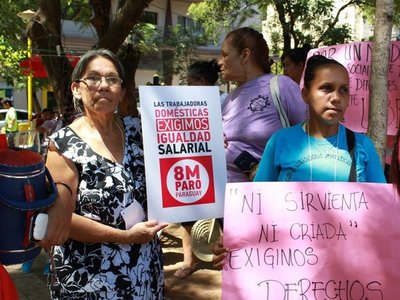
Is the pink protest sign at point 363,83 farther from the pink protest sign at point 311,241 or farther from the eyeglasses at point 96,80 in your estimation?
the eyeglasses at point 96,80

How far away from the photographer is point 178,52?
2383 centimetres

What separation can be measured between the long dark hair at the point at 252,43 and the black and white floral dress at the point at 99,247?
996mm

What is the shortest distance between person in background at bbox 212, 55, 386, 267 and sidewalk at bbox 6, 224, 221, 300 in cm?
249

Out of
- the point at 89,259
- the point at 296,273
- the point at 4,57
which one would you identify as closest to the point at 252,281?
the point at 296,273

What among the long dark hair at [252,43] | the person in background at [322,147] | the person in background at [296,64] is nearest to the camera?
the person in background at [322,147]

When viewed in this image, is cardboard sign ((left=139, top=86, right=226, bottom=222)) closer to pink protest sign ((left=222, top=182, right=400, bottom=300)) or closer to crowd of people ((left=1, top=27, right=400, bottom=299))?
crowd of people ((left=1, top=27, right=400, bottom=299))

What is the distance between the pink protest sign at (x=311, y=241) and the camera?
188 cm

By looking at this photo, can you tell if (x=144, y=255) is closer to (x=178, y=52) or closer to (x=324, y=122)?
(x=324, y=122)

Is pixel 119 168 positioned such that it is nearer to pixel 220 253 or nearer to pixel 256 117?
pixel 220 253

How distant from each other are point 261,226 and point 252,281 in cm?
21

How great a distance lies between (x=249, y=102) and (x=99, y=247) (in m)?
1.08

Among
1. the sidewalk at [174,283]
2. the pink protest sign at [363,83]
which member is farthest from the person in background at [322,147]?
the sidewalk at [174,283]

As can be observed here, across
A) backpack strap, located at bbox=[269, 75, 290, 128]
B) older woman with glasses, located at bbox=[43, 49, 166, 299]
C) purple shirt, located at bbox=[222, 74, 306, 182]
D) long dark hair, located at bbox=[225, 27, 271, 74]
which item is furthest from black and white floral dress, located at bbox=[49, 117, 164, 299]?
long dark hair, located at bbox=[225, 27, 271, 74]

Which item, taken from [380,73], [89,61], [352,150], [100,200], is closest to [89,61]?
[89,61]
